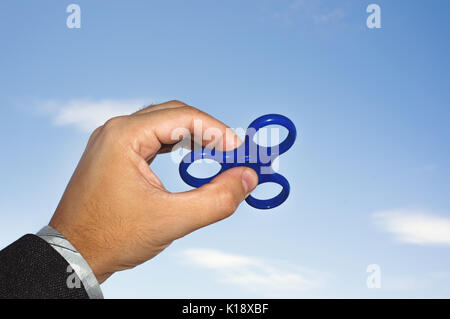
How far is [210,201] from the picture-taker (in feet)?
4.71

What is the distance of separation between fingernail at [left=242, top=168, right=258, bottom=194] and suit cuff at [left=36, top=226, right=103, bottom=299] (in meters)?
0.62

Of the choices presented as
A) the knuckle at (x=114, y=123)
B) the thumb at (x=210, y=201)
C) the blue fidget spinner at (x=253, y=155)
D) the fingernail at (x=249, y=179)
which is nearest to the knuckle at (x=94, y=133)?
the knuckle at (x=114, y=123)

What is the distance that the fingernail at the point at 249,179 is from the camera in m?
1.60

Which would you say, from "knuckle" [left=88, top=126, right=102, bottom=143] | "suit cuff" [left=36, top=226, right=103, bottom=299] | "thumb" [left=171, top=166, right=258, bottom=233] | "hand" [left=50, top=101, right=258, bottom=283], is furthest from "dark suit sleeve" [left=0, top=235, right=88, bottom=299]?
"knuckle" [left=88, top=126, right=102, bottom=143]

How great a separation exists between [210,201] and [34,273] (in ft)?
1.85

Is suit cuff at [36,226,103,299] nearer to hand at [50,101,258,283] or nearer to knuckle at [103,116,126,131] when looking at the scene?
Result: hand at [50,101,258,283]

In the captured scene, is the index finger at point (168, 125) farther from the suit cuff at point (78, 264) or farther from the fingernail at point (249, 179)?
the suit cuff at point (78, 264)

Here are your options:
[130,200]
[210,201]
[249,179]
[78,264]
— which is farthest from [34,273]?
[249,179]

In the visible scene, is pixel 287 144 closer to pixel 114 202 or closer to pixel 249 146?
pixel 249 146

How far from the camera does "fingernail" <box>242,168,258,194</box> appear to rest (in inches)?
62.8

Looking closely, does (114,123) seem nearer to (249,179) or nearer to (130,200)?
(130,200)

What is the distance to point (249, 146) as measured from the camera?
1738 millimetres

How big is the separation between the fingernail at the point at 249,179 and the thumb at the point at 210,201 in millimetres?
61
